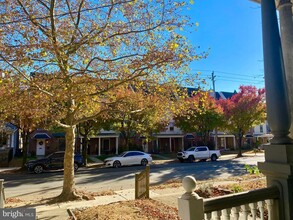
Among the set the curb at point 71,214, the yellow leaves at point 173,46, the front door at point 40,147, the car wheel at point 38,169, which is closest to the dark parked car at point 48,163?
the car wheel at point 38,169

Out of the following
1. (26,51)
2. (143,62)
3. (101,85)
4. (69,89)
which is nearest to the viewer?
(26,51)

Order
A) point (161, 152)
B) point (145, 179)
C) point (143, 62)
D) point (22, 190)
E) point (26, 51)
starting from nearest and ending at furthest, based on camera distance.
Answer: point (26, 51) → point (143, 62) → point (145, 179) → point (22, 190) → point (161, 152)

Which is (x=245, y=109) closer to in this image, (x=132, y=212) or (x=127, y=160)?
(x=127, y=160)

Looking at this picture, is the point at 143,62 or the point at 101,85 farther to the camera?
the point at 101,85

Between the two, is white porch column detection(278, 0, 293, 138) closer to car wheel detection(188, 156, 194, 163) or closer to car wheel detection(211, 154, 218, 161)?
car wheel detection(188, 156, 194, 163)

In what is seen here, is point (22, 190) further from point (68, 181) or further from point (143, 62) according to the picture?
point (143, 62)

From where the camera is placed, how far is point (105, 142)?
39656 millimetres

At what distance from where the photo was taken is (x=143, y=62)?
8.40m

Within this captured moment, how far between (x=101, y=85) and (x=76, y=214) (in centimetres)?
411

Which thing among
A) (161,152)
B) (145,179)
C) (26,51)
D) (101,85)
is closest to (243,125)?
(161,152)

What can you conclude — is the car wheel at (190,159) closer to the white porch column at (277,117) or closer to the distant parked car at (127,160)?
the distant parked car at (127,160)

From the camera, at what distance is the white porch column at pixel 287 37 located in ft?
14.4

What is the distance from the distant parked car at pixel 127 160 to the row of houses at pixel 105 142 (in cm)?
497

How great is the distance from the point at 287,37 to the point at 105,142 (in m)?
36.7
